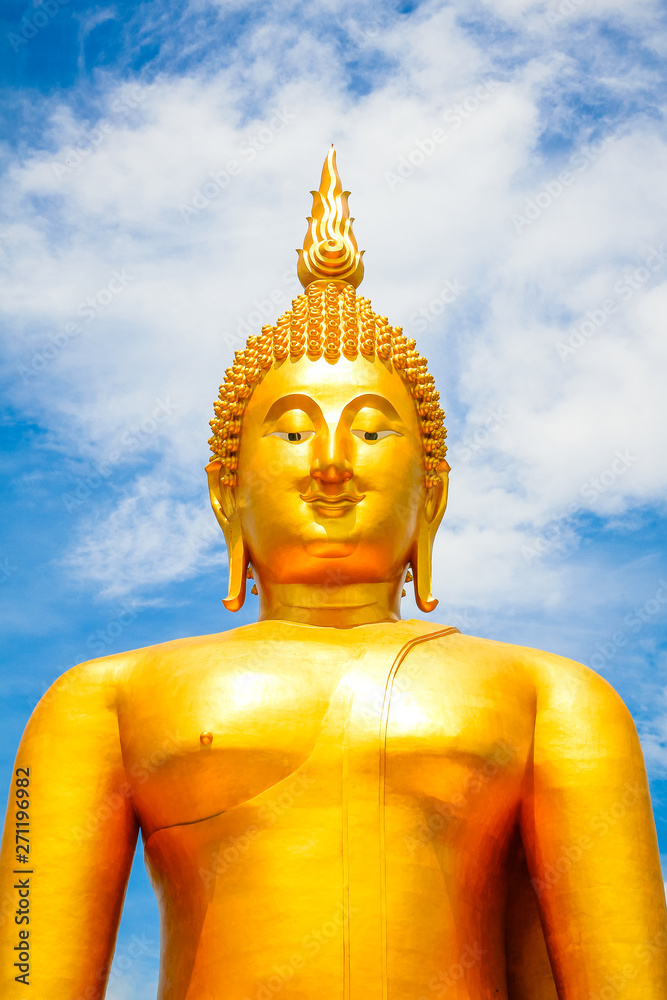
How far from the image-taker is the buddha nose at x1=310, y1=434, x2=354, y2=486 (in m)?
8.27

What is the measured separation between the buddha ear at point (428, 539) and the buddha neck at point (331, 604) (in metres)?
0.36

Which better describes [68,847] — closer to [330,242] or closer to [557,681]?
[557,681]

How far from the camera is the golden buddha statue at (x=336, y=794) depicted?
734 cm

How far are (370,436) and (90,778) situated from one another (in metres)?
2.52

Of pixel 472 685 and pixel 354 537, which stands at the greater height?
pixel 354 537

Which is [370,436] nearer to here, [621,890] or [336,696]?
[336,696]

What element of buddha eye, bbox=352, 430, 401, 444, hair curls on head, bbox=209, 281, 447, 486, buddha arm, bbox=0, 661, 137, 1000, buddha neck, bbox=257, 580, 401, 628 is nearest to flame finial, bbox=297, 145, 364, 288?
hair curls on head, bbox=209, 281, 447, 486

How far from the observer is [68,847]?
7785 millimetres

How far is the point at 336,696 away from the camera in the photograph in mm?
7746

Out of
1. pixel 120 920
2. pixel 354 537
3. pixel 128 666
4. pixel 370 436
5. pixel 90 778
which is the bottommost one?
pixel 120 920

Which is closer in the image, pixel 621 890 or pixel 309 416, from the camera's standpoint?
pixel 621 890

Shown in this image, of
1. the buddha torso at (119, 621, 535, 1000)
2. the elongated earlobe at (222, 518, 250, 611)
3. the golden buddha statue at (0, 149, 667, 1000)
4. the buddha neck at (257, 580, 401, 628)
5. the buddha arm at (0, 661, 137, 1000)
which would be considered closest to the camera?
the buddha torso at (119, 621, 535, 1000)

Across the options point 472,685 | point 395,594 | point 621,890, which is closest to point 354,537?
point 395,594

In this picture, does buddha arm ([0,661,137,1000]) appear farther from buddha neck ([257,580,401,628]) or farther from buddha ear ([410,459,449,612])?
buddha ear ([410,459,449,612])
